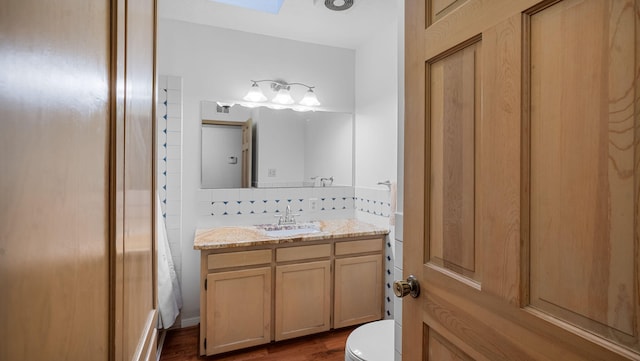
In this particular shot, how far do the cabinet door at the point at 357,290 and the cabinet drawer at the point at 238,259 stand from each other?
1.88 feet

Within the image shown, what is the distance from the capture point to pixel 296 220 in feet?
9.50

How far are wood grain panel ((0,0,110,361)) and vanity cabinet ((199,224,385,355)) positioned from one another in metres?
1.64

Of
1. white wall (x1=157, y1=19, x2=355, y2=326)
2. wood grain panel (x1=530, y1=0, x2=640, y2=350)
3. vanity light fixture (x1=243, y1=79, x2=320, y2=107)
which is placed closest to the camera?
wood grain panel (x1=530, y1=0, x2=640, y2=350)

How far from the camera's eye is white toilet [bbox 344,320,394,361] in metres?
1.44

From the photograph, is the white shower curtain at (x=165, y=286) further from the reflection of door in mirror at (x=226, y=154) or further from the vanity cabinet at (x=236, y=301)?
the reflection of door in mirror at (x=226, y=154)

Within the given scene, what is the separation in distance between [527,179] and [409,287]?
52 centimetres

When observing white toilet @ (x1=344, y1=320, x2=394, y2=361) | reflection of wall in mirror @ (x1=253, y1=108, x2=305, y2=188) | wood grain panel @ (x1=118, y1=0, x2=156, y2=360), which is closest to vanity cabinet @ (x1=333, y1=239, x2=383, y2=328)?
white toilet @ (x1=344, y1=320, x2=394, y2=361)

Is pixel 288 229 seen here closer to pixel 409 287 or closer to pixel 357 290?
pixel 357 290

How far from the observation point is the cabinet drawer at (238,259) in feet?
6.86

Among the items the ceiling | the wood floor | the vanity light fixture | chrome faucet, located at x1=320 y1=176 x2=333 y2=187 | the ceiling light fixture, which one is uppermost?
the ceiling

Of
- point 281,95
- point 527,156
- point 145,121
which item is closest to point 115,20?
point 145,121

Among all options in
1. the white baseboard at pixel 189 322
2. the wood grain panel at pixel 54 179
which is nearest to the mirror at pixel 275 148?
the white baseboard at pixel 189 322

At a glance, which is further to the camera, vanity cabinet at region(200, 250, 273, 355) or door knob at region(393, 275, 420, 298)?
vanity cabinet at region(200, 250, 273, 355)

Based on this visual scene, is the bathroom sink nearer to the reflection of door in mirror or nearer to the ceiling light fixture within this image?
the reflection of door in mirror
